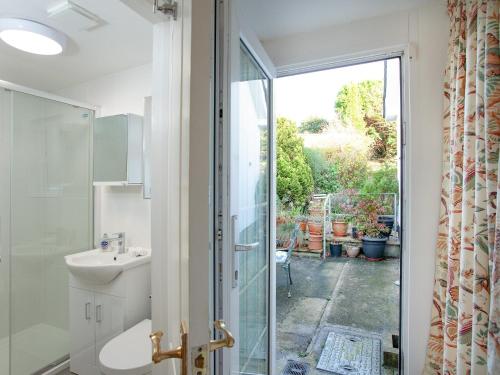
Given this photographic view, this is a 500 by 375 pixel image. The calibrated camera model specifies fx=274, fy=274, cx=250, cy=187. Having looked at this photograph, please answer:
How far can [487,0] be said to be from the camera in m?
1.03

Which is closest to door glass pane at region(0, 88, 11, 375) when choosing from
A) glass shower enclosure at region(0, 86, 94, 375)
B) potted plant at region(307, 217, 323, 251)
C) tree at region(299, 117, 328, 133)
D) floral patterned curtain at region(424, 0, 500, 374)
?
glass shower enclosure at region(0, 86, 94, 375)

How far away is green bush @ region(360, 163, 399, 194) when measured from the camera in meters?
3.42

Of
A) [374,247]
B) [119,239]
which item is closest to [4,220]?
[119,239]

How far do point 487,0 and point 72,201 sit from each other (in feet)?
9.31

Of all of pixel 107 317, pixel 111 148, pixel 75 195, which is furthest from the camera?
pixel 75 195

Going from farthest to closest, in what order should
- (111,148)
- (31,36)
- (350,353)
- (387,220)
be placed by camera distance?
(387,220), (350,353), (111,148), (31,36)

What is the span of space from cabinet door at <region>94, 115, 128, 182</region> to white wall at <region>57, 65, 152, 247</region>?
20 cm

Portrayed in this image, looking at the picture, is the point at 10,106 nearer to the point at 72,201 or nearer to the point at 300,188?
the point at 72,201

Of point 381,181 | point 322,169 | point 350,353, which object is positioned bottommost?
point 350,353

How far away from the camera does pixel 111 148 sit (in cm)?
206

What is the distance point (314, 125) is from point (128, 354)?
10.5 feet

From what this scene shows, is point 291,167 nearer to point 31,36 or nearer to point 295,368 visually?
point 295,368

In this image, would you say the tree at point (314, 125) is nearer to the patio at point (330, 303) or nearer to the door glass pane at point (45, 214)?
the patio at point (330, 303)

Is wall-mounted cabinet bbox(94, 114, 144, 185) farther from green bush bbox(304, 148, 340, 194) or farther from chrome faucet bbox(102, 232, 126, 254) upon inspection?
green bush bbox(304, 148, 340, 194)
